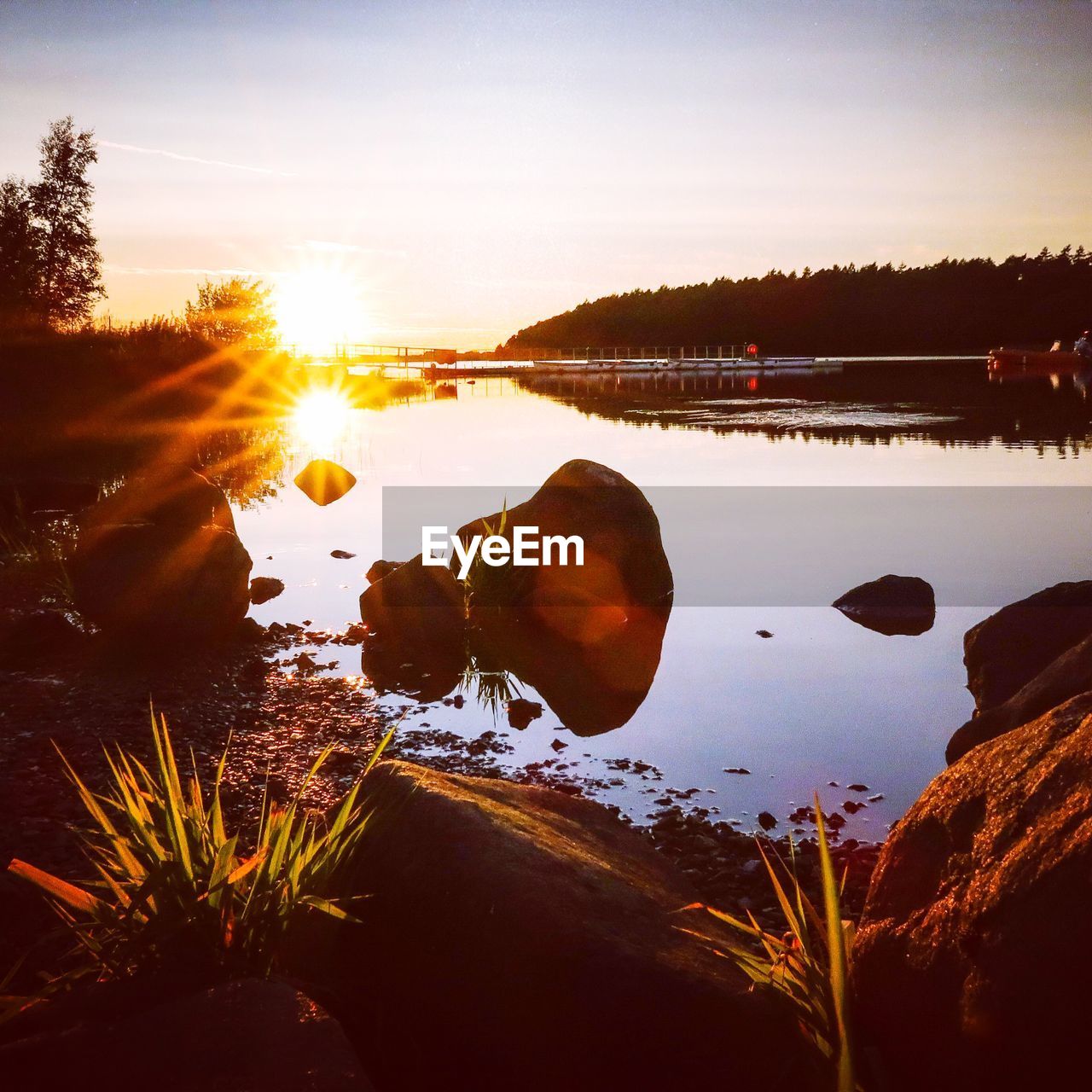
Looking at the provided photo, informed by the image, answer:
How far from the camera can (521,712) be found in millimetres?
9617

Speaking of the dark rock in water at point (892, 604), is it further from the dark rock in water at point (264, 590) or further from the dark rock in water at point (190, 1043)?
the dark rock in water at point (190, 1043)

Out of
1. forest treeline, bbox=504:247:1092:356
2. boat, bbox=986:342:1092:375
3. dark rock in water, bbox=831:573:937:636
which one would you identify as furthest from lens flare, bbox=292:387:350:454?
forest treeline, bbox=504:247:1092:356

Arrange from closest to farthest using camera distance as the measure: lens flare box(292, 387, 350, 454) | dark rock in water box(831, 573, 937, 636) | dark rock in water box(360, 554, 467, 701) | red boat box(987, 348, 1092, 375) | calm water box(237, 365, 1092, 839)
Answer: calm water box(237, 365, 1092, 839)
dark rock in water box(360, 554, 467, 701)
dark rock in water box(831, 573, 937, 636)
lens flare box(292, 387, 350, 454)
red boat box(987, 348, 1092, 375)

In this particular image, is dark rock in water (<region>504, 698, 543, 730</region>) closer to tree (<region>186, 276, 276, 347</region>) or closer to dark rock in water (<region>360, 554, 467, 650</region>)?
dark rock in water (<region>360, 554, 467, 650</region>)

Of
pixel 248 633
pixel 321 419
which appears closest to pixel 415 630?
pixel 248 633

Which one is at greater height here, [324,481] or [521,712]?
[324,481]

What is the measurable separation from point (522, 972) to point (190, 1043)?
1274 millimetres

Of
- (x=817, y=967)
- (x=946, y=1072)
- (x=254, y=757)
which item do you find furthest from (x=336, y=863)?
(x=254, y=757)

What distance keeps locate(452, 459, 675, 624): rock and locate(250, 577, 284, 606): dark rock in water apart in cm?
265

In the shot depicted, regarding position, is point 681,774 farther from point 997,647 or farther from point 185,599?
point 185,599

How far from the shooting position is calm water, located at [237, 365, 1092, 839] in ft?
27.6

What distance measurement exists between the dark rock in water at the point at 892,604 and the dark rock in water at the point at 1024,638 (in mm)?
3567

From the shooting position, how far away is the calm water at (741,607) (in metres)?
8.41

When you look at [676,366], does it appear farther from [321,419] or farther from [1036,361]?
[321,419]
